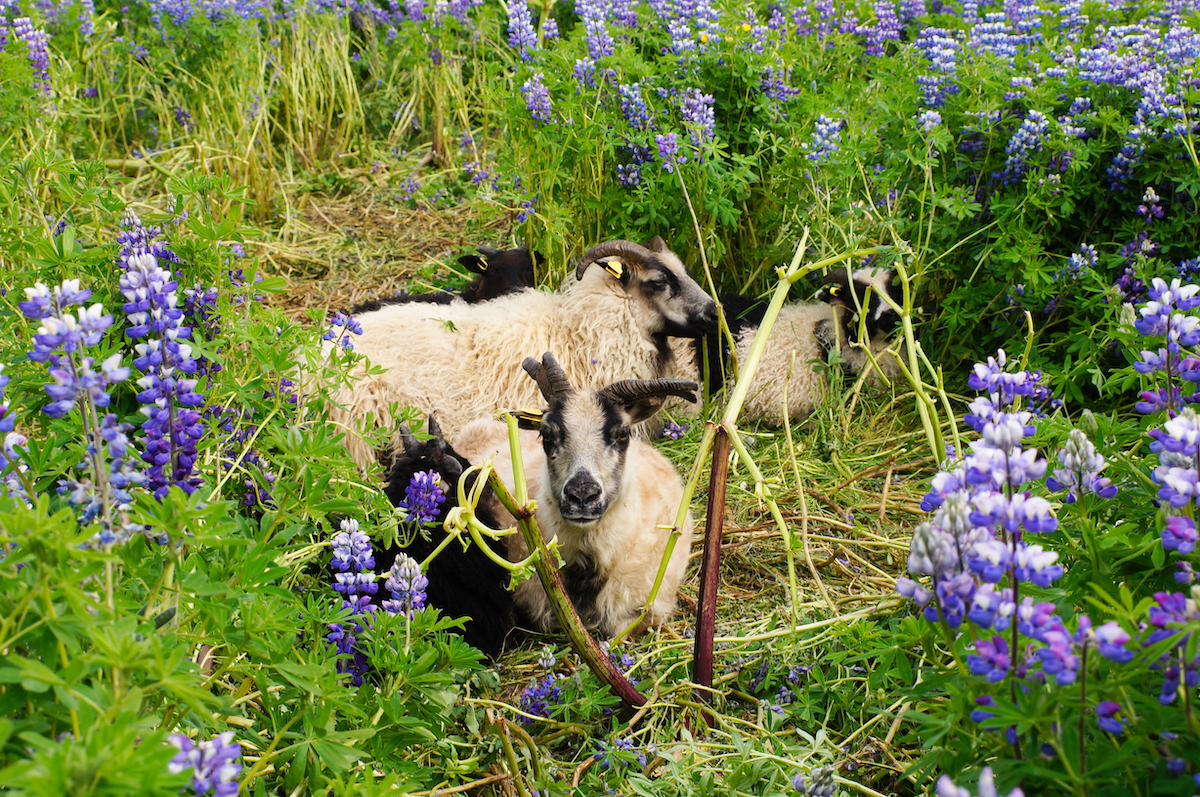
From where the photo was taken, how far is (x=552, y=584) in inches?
107

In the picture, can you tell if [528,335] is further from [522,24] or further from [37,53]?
[37,53]

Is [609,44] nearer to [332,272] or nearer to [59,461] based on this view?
[332,272]

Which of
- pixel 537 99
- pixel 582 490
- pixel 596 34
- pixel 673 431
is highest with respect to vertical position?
pixel 596 34

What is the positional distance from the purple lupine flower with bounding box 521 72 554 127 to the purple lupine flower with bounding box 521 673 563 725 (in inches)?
130

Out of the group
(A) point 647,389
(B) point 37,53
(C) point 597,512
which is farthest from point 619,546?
(B) point 37,53

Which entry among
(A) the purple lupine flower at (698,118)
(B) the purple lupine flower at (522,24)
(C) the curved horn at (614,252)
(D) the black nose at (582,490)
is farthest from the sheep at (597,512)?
(B) the purple lupine flower at (522,24)

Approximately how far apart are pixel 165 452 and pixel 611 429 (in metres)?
2.04

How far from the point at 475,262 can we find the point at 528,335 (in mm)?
1238

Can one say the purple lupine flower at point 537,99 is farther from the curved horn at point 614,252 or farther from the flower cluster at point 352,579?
the flower cluster at point 352,579

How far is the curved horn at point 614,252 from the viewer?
4.99m

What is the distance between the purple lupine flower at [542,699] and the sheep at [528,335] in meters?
1.93

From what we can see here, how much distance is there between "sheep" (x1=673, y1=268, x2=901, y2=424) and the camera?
5348 mm

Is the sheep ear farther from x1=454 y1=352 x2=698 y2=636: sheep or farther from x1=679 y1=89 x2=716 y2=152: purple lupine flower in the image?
x1=454 y1=352 x2=698 y2=636: sheep

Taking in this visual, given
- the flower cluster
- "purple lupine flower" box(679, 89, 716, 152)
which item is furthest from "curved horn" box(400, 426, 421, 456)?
"purple lupine flower" box(679, 89, 716, 152)
